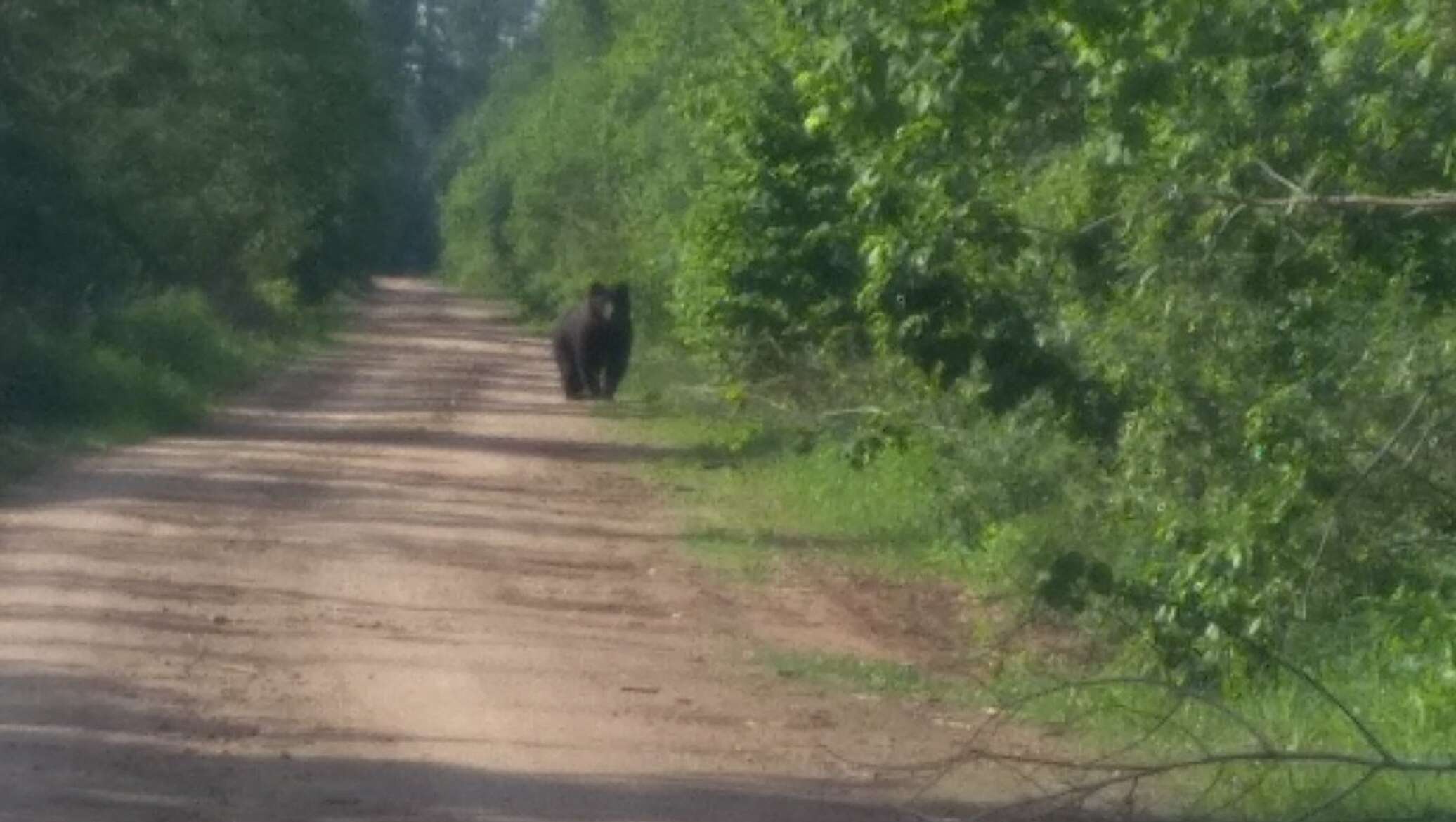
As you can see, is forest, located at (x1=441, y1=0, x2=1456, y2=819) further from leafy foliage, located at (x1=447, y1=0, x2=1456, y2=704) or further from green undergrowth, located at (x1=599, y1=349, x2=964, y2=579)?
green undergrowth, located at (x1=599, y1=349, x2=964, y2=579)

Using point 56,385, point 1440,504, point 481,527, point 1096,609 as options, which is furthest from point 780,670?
point 56,385

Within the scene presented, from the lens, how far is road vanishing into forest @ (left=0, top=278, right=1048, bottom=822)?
10758mm

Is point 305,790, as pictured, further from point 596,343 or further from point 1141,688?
point 596,343

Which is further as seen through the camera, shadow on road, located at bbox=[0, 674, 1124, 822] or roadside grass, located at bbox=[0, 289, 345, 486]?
roadside grass, located at bbox=[0, 289, 345, 486]

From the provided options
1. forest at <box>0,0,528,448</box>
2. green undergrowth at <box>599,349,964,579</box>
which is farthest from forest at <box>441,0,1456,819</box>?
forest at <box>0,0,528,448</box>

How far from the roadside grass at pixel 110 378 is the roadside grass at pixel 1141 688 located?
685 centimetres

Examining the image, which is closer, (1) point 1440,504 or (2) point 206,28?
(1) point 1440,504

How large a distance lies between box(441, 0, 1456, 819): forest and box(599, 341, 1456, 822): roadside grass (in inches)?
1.6

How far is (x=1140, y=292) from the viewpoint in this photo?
13.1 metres

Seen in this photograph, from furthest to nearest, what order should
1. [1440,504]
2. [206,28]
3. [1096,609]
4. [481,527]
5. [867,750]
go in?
1. [206,28]
2. [481,527]
3. [1096,609]
4. [867,750]
5. [1440,504]

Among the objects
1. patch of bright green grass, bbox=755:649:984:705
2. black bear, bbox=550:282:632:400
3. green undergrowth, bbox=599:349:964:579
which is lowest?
black bear, bbox=550:282:632:400

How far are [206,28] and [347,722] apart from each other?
115 ft

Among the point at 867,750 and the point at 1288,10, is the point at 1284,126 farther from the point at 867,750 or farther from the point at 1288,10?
the point at 867,750

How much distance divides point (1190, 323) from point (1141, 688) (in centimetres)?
183
